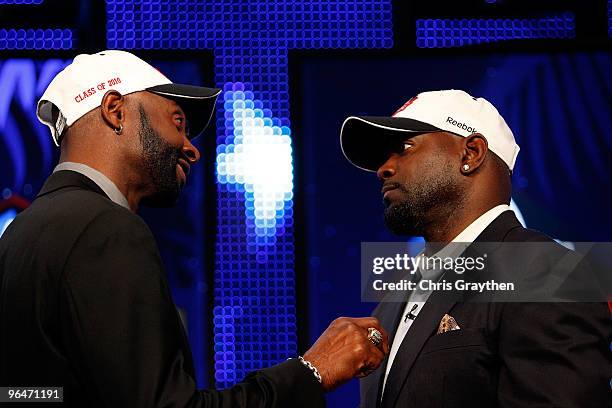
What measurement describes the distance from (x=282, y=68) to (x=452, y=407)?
5.71ft

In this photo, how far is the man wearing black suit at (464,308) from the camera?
79.7 inches

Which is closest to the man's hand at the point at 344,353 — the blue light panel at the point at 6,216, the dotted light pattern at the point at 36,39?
the blue light panel at the point at 6,216

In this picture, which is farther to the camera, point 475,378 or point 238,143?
point 238,143

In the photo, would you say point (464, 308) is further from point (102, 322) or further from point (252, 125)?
point (252, 125)

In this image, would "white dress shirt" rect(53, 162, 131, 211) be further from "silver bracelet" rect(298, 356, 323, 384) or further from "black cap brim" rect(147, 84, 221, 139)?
"silver bracelet" rect(298, 356, 323, 384)

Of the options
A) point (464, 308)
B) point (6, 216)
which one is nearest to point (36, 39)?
point (6, 216)

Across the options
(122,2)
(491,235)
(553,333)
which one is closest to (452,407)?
(553,333)

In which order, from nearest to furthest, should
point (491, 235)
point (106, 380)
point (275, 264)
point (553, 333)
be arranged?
point (106, 380)
point (553, 333)
point (491, 235)
point (275, 264)

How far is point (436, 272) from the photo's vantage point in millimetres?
2412

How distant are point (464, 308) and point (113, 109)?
2.96 feet

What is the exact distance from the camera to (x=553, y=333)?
2.04 m

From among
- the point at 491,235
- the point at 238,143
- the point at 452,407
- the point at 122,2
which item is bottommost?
the point at 452,407

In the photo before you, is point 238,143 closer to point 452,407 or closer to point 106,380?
point 452,407

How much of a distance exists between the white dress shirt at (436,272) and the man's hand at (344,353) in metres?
0.26
